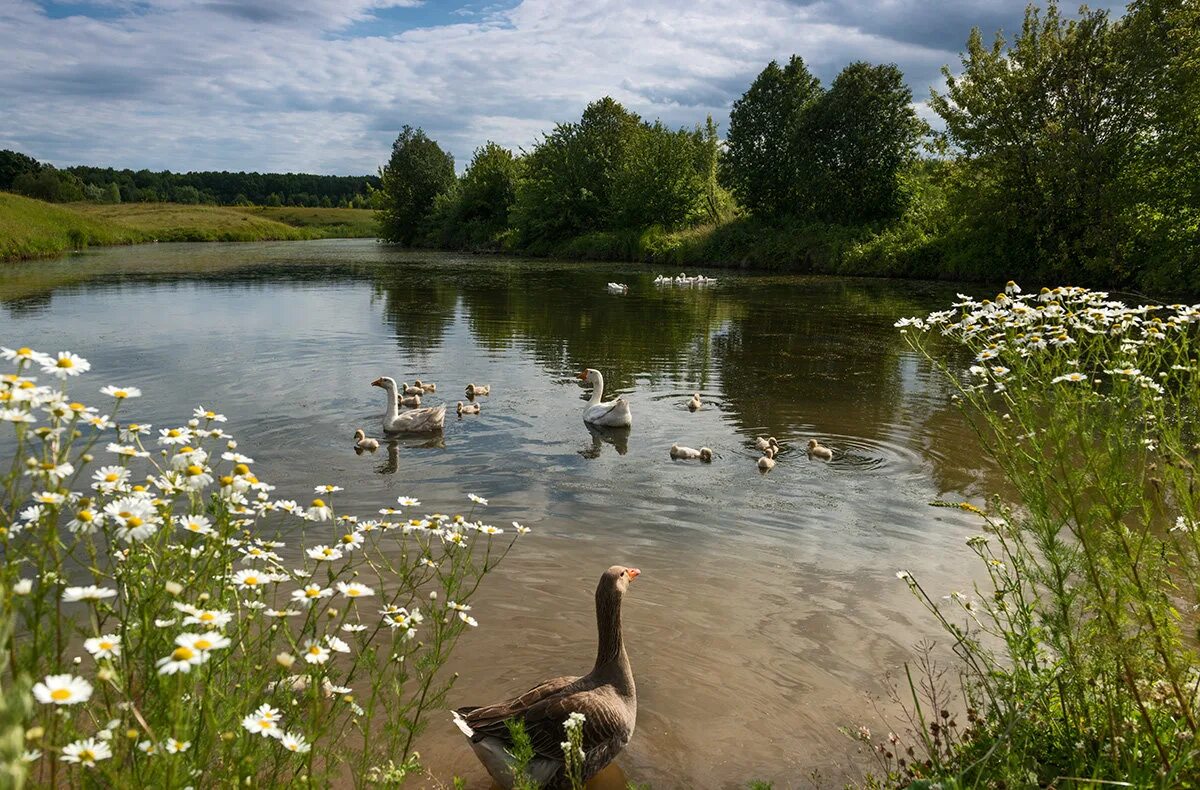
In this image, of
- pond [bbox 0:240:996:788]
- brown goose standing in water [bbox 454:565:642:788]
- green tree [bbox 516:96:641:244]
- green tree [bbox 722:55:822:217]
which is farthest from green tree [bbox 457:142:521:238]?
brown goose standing in water [bbox 454:565:642:788]

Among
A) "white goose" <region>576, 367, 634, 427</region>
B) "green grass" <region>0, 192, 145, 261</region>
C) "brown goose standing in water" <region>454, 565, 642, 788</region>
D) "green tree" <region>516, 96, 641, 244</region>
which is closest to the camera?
"brown goose standing in water" <region>454, 565, 642, 788</region>

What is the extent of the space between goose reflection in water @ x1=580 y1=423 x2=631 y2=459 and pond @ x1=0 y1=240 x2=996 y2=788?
0.07 meters

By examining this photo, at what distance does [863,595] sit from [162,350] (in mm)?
17138

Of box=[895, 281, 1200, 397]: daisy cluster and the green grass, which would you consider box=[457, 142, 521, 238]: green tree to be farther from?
box=[895, 281, 1200, 397]: daisy cluster

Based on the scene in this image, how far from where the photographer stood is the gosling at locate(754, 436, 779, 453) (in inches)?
470

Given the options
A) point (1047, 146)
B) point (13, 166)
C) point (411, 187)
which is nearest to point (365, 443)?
point (1047, 146)

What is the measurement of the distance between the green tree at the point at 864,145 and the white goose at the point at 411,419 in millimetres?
42456

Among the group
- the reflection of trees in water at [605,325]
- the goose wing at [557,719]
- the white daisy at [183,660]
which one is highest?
the white daisy at [183,660]

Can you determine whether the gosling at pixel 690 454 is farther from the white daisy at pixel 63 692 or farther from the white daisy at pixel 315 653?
the white daisy at pixel 63 692

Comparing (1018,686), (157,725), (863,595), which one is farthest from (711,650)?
(157,725)

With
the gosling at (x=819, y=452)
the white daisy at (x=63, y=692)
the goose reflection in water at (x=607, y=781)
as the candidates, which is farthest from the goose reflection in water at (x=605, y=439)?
the white daisy at (x=63, y=692)

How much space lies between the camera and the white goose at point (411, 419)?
13.0 m

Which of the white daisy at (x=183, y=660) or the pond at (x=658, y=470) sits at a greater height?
the white daisy at (x=183, y=660)

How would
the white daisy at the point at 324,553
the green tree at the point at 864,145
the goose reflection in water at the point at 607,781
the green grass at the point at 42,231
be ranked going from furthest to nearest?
the green tree at the point at 864,145, the green grass at the point at 42,231, the goose reflection in water at the point at 607,781, the white daisy at the point at 324,553
